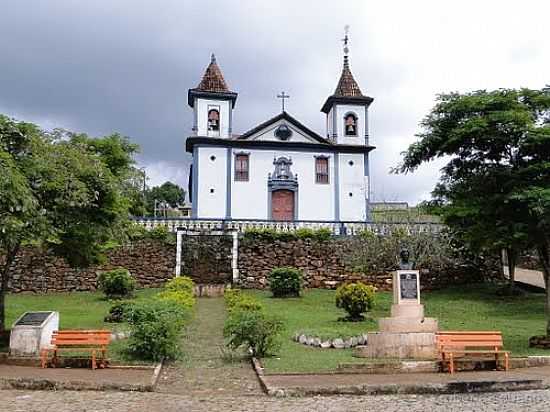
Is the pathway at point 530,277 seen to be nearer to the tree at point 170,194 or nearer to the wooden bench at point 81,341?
the wooden bench at point 81,341

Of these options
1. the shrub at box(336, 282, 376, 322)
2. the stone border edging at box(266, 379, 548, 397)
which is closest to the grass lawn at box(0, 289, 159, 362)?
the stone border edging at box(266, 379, 548, 397)

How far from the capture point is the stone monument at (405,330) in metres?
11.4

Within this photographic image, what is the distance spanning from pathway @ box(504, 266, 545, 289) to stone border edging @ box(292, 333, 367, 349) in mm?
13536

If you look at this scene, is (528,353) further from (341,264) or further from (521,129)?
(341,264)

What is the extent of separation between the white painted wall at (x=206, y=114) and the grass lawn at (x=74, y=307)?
39.9 feet

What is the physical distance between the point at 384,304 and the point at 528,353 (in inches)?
366

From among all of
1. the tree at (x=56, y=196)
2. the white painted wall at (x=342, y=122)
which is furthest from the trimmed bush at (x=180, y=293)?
the white painted wall at (x=342, y=122)


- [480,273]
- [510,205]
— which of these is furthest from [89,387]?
[480,273]

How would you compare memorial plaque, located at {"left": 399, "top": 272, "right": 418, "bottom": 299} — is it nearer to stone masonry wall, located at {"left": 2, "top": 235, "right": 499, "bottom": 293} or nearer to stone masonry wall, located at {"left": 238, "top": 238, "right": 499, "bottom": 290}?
stone masonry wall, located at {"left": 2, "top": 235, "right": 499, "bottom": 293}

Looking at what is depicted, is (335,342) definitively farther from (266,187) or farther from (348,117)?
(348,117)

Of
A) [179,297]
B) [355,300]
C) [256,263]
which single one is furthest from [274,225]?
[355,300]

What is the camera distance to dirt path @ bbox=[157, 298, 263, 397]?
8867mm

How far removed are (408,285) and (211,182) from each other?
21628 millimetres

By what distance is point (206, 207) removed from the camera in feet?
107
